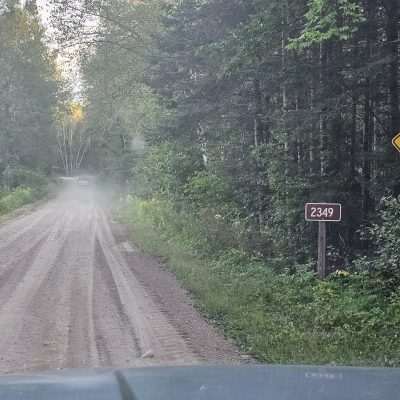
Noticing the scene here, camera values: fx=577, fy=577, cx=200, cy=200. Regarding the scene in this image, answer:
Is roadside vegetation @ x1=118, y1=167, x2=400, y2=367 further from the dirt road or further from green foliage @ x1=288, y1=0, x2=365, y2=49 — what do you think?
→ green foliage @ x1=288, y1=0, x2=365, y2=49

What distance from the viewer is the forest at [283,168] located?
27.2 ft

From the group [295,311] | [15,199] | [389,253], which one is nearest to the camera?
[295,311]

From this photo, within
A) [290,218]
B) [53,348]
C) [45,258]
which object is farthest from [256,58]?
[53,348]

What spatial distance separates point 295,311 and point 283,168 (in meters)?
5.03

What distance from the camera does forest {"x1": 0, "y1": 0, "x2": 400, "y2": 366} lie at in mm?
8297

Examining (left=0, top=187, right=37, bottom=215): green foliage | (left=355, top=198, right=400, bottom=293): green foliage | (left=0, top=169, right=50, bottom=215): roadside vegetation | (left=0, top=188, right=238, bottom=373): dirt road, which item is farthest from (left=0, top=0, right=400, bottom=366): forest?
(left=0, top=169, right=50, bottom=215): roadside vegetation

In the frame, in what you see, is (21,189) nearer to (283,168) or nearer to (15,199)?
(15,199)

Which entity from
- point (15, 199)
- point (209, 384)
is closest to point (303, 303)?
point (209, 384)

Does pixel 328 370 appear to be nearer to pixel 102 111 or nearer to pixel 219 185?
pixel 219 185

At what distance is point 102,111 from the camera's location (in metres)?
32.9

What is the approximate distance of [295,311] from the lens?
8672mm

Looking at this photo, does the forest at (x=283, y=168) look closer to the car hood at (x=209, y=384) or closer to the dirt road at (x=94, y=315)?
the dirt road at (x=94, y=315)

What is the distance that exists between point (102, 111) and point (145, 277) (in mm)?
21936

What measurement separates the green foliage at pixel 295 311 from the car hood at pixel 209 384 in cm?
312
